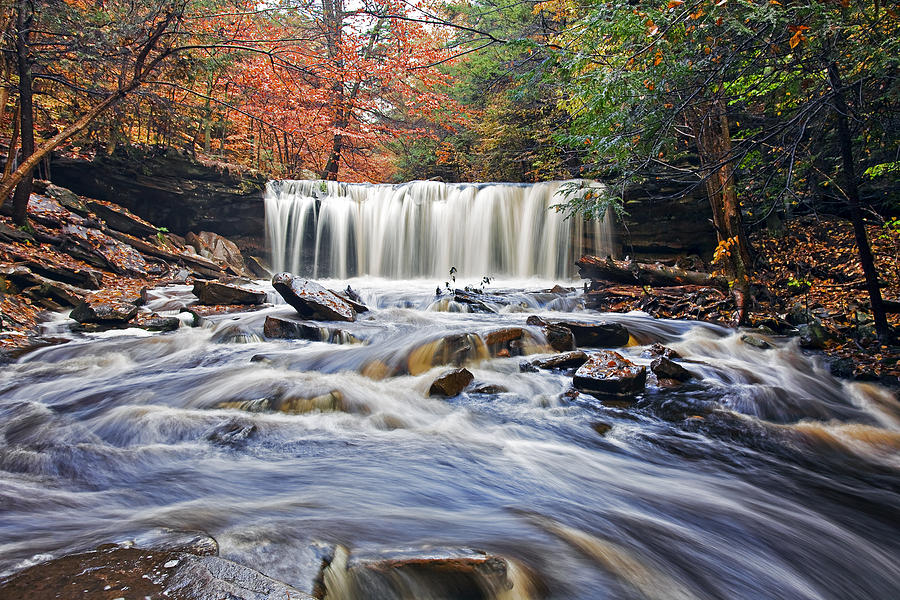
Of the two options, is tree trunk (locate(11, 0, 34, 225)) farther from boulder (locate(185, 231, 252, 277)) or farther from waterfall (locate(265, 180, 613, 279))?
waterfall (locate(265, 180, 613, 279))

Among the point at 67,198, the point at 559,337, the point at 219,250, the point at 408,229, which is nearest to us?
the point at 559,337

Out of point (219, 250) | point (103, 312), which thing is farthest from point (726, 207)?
point (219, 250)

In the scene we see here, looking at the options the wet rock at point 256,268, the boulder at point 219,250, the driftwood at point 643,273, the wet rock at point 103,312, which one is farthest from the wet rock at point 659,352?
the wet rock at point 256,268

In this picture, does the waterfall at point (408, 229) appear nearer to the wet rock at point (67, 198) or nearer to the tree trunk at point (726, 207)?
the wet rock at point (67, 198)

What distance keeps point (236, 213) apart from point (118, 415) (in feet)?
36.1

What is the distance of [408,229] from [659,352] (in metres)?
10.1

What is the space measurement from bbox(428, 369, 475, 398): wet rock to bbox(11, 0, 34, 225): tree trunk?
25.5ft

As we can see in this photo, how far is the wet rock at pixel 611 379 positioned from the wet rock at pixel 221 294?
7.31 meters

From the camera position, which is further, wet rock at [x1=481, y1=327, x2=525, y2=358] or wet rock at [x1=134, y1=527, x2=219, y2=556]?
wet rock at [x1=481, y1=327, x2=525, y2=358]

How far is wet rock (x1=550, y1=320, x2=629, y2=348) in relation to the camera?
6.77 meters

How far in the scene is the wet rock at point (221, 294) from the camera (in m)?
9.28

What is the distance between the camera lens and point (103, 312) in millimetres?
7531

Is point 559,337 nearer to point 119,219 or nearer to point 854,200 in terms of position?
point 854,200

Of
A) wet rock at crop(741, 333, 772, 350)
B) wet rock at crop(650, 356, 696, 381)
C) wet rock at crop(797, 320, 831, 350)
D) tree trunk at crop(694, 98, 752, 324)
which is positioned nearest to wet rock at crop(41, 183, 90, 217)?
wet rock at crop(650, 356, 696, 381)
